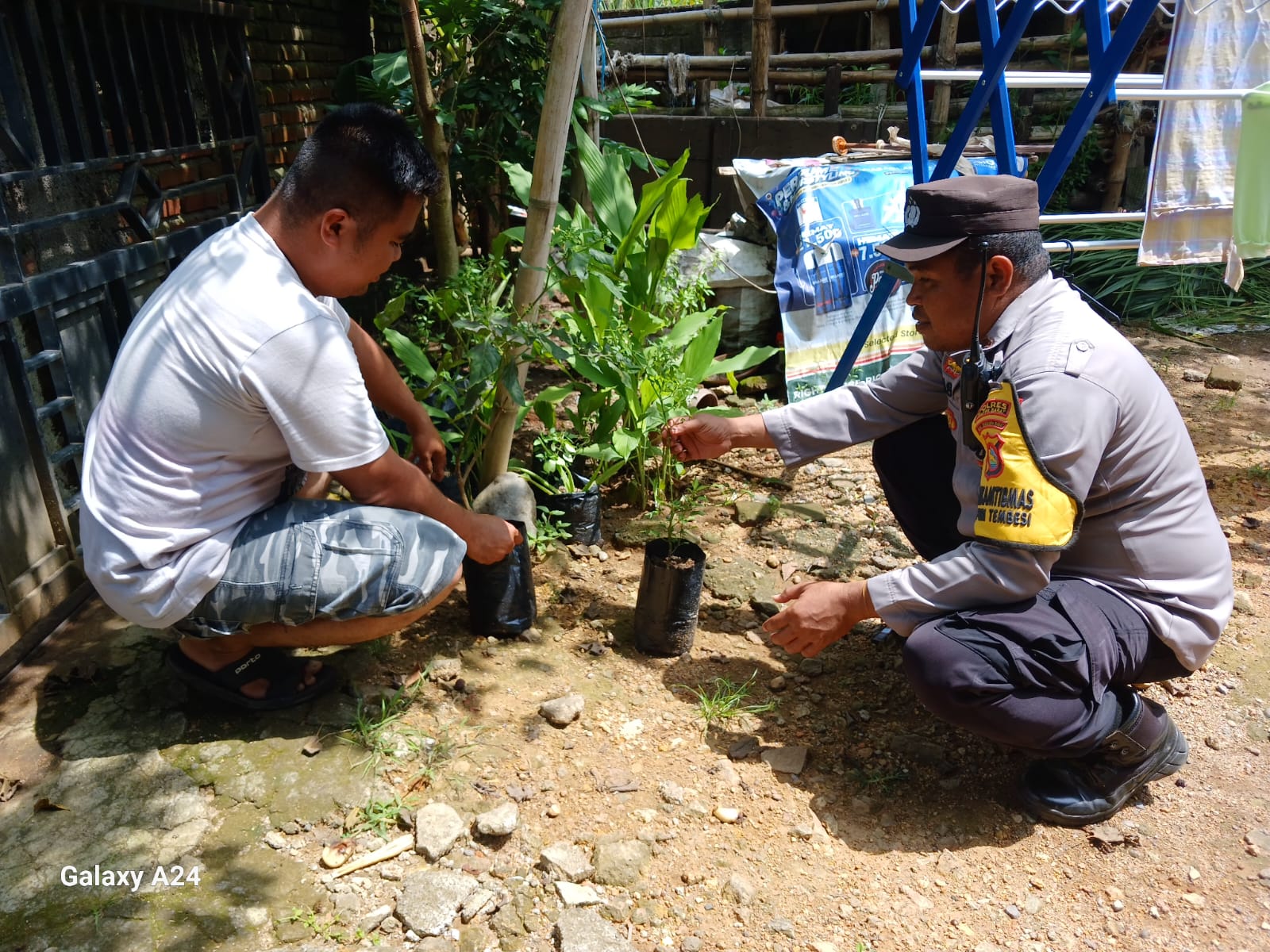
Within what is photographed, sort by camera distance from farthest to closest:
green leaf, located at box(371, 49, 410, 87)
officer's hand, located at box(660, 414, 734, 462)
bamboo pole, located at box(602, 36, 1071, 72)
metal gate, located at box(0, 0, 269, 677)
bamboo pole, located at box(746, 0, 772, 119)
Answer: bamboo pole, located at box(602, 36, 1071, 72) < bamboo pole, located at box(746, 0, 772, 119) < green leaf, located at box(371, 49, 410, 87) < officer's hand, located at box(660, 414, 734, 462) < metal gate, located at box(0, 0, 269, 677)

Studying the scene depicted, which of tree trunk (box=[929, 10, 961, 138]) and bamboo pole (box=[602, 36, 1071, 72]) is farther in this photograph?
bamboo pole (box=[602, 36, 1071, 72])

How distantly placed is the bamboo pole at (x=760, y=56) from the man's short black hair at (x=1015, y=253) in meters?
5.85

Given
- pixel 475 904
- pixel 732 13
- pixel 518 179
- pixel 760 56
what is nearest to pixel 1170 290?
pixel 760 56

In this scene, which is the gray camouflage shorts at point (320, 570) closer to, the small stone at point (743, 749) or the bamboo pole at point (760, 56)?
the small stone at point (743, 749)

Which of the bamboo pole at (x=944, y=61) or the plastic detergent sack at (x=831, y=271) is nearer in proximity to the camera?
the plastic detergent sack at (x=831, y=271)

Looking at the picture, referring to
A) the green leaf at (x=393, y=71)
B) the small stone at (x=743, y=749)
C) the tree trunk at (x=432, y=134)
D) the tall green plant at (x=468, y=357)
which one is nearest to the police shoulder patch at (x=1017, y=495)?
the small stone at (x=743, y=749)

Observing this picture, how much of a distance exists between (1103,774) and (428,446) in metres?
1.93

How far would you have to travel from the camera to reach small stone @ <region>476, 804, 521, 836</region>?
2090mm

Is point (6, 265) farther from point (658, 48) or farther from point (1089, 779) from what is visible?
point (658, 48)

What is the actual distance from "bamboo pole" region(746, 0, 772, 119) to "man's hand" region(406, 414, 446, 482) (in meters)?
5.75

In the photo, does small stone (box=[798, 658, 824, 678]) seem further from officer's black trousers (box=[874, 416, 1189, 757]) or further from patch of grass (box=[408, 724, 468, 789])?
patch of grass (box=[408, 724, 468, 789])

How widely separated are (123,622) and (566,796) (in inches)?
56.4

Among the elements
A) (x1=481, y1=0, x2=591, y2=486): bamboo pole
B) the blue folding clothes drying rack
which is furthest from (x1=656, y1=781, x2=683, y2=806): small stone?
the blue folding clothes drying rack
